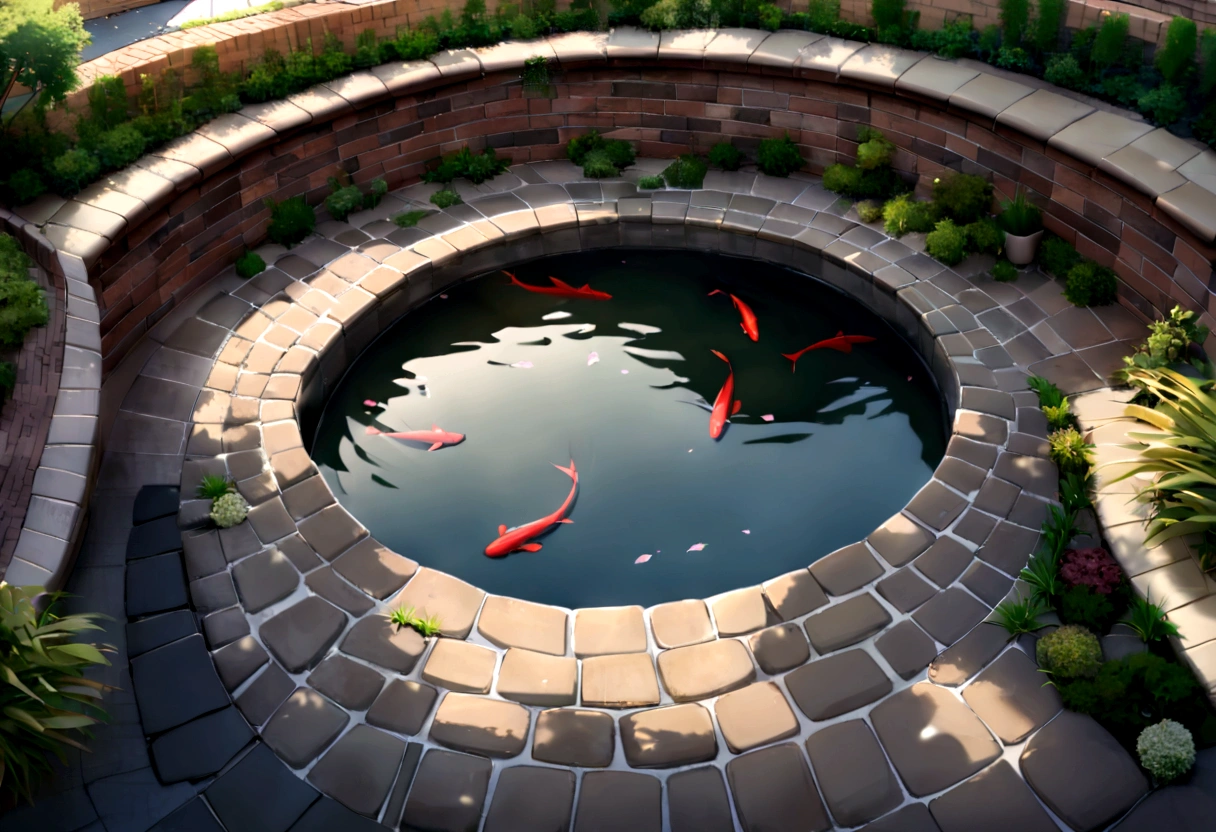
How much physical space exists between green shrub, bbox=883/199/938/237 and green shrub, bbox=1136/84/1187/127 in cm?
140

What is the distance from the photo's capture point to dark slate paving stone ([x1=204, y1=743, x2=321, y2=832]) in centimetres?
406

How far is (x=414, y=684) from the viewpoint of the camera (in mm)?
4547

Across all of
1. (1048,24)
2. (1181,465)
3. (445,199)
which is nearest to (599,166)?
(445,199)

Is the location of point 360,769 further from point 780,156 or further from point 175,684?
point 780,156

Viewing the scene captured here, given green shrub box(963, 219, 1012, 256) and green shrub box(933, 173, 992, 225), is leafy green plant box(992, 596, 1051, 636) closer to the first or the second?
green shrub box(963, 219, 1012, 256)

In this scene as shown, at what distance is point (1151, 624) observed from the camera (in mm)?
4418

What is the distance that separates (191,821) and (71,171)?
13.3 ft

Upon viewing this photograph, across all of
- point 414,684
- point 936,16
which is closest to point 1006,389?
point 936,16

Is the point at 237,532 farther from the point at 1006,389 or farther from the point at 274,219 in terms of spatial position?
the point at 1006,389

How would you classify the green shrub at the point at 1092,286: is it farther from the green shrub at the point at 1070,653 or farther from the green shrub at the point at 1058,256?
the green shrub at the point at 1070,653

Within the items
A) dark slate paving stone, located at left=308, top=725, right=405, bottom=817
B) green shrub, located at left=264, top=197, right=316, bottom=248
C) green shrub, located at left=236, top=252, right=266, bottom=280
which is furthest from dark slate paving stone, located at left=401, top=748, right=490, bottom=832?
green shrub, located at left=264, top=197, right=316, bottom=248

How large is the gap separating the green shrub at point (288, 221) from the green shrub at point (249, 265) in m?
0.30

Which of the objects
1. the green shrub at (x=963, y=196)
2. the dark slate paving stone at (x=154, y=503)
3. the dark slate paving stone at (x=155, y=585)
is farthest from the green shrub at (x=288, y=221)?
the green shrub at (x=963, y=196)

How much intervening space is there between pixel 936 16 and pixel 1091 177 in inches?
76.0
